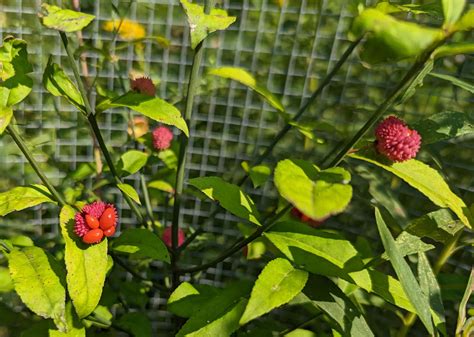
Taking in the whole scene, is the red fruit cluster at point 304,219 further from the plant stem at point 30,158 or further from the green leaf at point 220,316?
the plant stem at point 30,158

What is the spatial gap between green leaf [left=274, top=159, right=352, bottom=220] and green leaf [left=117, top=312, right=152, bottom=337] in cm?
42

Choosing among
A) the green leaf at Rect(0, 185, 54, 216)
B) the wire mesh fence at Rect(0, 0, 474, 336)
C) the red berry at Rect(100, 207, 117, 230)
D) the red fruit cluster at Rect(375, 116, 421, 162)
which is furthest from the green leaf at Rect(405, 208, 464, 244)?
the green leaf at Rect(0, 185, 54, 216)

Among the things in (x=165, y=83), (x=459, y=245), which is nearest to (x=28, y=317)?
(x=165, y=83)

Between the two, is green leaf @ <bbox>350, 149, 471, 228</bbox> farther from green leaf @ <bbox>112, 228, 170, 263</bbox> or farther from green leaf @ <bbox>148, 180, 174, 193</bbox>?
green leaf @ <bbox>148, 180, 174, 193</bbox>

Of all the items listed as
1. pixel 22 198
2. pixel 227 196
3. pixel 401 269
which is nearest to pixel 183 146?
pixel 227 196

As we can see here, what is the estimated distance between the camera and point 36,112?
1061mm

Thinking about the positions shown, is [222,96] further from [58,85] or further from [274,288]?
[274,288]

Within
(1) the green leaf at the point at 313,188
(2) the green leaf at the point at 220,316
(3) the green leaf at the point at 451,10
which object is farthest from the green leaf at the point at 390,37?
(2) the green leaf at the point at 220,316

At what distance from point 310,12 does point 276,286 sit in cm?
63

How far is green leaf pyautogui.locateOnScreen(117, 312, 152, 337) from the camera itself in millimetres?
787

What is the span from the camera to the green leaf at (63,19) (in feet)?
1.69

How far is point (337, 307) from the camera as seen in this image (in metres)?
0.65

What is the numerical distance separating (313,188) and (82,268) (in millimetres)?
312

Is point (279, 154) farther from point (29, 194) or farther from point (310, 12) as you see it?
point (29, 194)
